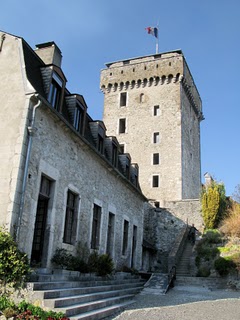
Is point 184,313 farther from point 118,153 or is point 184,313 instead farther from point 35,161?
point 118,153

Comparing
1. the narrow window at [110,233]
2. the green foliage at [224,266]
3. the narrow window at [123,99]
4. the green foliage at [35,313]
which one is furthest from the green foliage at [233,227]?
the narrow window at [123,99]

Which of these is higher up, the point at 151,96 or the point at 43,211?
the point at 151,96

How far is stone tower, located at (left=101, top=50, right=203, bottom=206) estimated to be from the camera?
30245 millimetres

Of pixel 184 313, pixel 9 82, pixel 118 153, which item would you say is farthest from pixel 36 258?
pixel 118 153

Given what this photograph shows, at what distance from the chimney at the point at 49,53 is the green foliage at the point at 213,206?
50.4 ft

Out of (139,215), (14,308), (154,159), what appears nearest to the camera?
(14,308)

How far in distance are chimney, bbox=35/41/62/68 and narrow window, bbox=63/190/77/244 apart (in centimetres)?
484

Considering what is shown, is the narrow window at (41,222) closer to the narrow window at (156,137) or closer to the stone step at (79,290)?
the stone step at (79,290)

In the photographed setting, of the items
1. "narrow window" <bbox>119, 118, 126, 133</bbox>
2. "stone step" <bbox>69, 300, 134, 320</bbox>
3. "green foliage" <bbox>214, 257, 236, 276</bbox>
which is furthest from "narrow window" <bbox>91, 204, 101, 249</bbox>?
"narrow window" <bbox>119, 118, 126, 133</bbox>

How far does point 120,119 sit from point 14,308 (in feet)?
92.7

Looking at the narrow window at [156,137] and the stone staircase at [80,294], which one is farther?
the narrow window at [156,137]

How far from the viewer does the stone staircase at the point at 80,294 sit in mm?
6816

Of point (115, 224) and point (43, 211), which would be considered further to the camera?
point (115, 224)

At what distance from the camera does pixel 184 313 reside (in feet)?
29.1
